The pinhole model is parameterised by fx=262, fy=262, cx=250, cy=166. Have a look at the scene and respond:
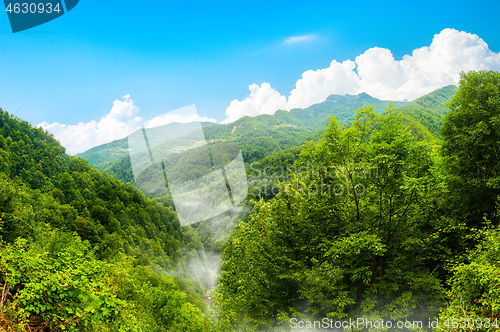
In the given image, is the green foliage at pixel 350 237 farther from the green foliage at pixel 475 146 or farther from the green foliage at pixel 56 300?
the green foliage at pixel 56 300

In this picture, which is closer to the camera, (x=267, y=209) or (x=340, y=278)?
(x=340, y=278)

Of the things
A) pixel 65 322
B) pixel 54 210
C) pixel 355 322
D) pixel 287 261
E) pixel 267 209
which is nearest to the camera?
pixel 65 322

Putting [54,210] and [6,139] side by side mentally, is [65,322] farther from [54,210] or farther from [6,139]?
[6,139]

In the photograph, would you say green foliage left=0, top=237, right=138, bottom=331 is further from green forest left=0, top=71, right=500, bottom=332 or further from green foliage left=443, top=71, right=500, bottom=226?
green foliage left=443, top=71, right=500, bottom=226

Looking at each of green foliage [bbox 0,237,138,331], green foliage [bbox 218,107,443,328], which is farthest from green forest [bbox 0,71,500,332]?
green foliage [bbox 0,237,138,331]

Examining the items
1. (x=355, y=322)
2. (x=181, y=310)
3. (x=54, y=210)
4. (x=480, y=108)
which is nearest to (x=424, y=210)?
(x=480, y=108)

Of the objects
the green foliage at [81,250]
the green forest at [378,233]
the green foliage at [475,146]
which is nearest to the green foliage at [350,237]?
the green forest at [378,233]

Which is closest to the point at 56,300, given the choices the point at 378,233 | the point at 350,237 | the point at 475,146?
the point at 350,237

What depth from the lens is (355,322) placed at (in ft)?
32.9

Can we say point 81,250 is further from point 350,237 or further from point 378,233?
point 378,233

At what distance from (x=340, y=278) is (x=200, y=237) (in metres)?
115

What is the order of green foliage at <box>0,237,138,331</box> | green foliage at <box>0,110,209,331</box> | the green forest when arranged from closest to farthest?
1. green foliage at <box>0,237,138,331</box>
2. green foliage at <box>0,110,209,331</box>
3. the green forest

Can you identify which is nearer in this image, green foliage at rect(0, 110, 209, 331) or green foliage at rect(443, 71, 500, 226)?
green foliage at rect(0, 110, 209, 331)

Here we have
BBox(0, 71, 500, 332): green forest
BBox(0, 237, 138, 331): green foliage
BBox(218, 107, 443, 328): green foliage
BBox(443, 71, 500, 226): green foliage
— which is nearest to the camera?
BBox(0, 237, 138, 331): green foliage
